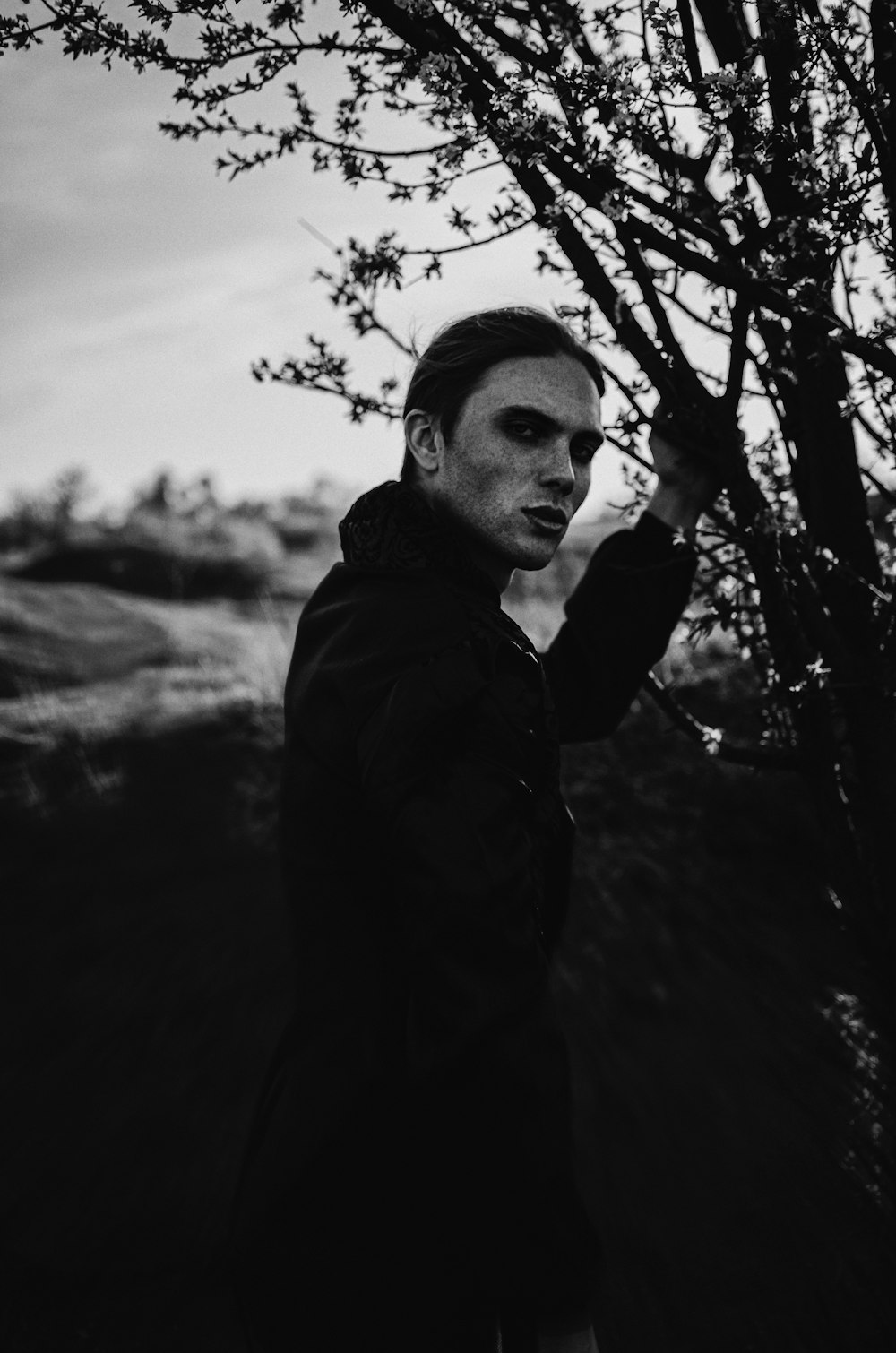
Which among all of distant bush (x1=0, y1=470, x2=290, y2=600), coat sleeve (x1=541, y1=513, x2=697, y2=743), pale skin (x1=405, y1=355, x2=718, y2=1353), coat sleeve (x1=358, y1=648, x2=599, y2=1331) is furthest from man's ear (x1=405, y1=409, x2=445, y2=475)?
distant bush (x1=0, y1=470, x2=290, y2=600)

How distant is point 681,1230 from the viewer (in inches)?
113

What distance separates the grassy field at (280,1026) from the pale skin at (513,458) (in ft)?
4.64

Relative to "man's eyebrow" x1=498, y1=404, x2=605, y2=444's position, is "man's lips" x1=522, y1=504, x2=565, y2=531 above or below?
below

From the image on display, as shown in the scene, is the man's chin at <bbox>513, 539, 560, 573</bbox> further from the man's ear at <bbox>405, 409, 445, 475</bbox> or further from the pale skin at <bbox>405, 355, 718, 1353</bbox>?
the man's ear at <bbox>405, 409, 445, 475</bbox>

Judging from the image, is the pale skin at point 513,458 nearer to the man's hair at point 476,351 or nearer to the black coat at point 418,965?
the man's hair at point 476,351

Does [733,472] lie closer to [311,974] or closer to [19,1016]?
[311,974]

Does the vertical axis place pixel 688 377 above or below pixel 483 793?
above

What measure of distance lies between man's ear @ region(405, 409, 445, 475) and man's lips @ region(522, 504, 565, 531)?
0.22 m

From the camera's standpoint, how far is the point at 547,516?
6.12ft

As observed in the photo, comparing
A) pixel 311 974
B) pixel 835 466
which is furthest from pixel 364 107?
pixel 311 974

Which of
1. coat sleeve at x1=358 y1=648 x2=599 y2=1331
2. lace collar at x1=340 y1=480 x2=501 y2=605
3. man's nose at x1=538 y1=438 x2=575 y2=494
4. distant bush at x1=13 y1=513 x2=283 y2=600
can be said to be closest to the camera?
coat sleeve at x1=358 y1=648 x2=599 y2=1331

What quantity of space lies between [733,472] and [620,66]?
2.52 ft

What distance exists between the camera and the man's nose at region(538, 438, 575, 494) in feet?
6.05

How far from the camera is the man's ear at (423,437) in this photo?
194cm
